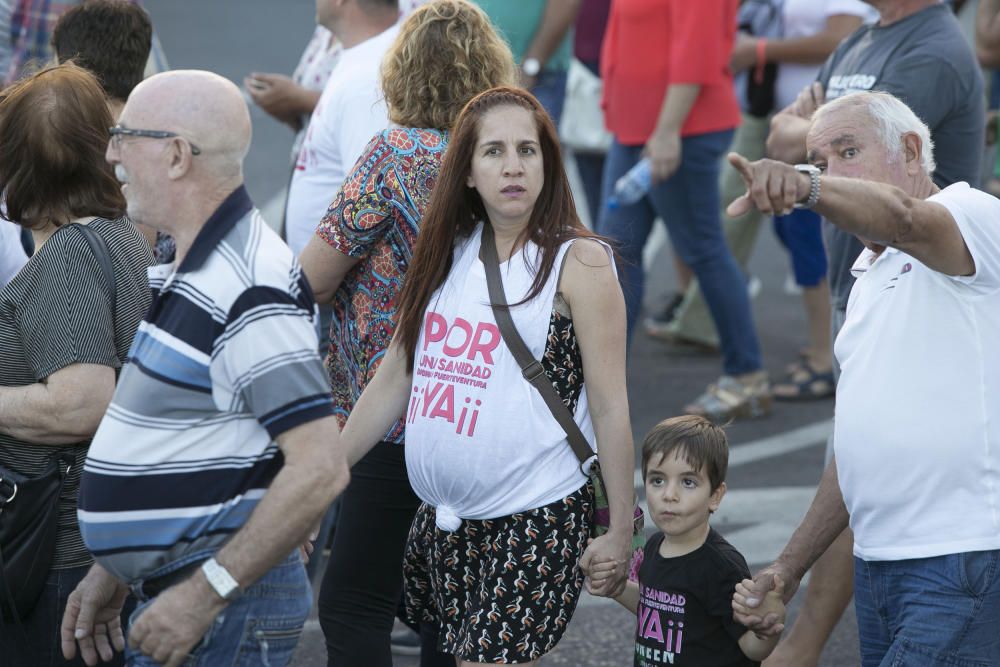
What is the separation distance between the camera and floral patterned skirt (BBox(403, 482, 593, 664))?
10.4ft

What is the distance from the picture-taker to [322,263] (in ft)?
11.9

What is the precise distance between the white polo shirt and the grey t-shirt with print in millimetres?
1180

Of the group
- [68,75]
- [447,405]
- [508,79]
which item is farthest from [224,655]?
Result: [508,79]

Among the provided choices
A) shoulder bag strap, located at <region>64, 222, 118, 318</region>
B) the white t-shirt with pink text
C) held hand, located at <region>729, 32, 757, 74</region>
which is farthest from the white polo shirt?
held hand, located at <region>729, 32, 757, 74</region>

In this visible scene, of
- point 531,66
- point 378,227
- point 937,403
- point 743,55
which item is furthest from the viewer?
point 531,66

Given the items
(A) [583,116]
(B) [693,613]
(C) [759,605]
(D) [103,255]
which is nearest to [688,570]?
(B) [693,613]

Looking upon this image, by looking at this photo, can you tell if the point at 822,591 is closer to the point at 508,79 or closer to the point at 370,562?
the point at 370,562

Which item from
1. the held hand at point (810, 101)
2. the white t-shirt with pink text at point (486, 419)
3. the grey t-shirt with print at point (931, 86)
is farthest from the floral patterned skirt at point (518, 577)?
the held hand at point (810, 101)

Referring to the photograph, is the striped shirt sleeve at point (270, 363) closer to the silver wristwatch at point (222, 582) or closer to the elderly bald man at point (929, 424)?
the silver wristwatch at point (222, 582)

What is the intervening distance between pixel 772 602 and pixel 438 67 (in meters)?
1.59

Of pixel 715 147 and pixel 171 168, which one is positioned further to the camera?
pixel 715 147

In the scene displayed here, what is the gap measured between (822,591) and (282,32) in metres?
11.7

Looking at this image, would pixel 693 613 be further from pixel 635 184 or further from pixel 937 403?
pixel 635 184

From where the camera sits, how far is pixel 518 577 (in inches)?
125
